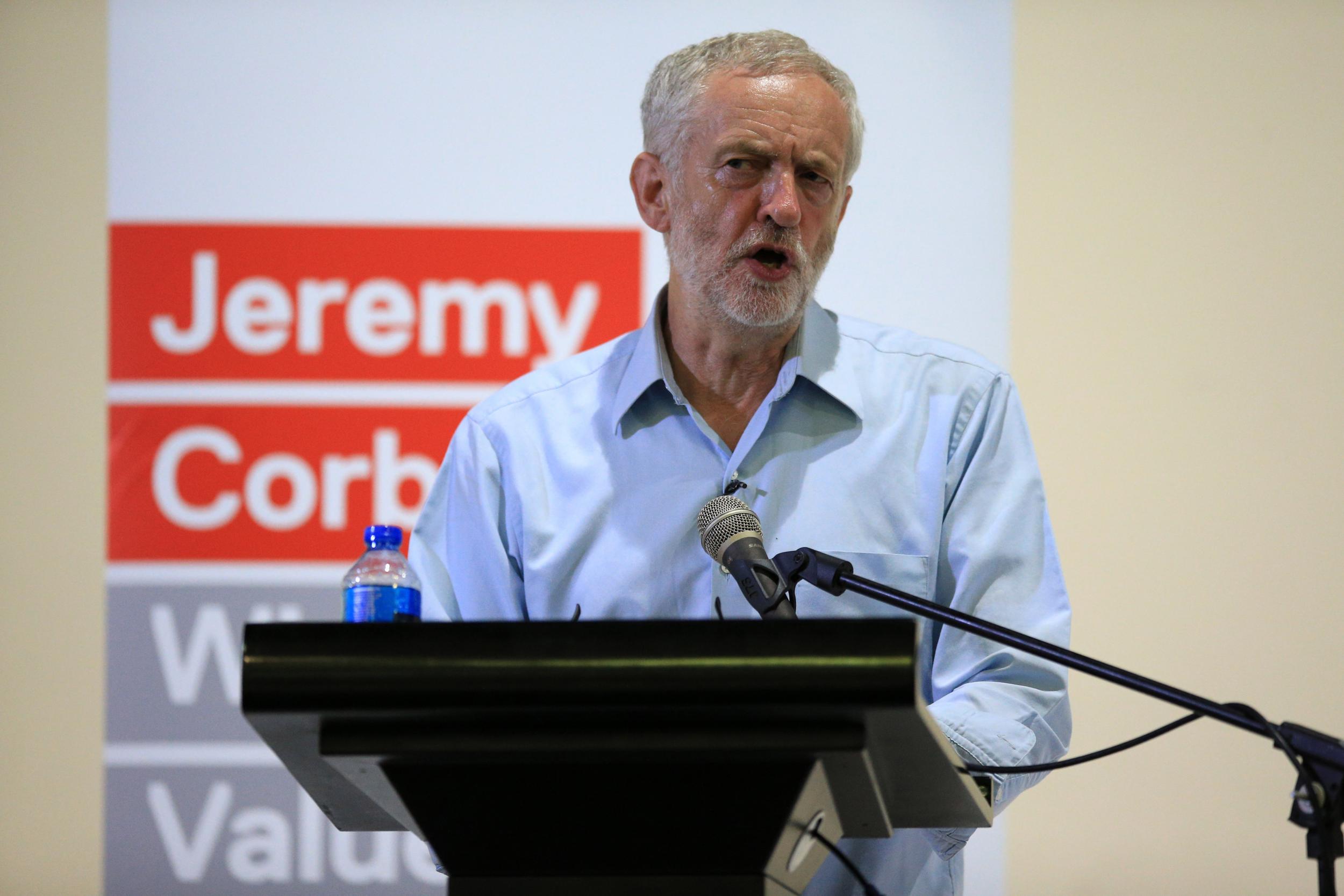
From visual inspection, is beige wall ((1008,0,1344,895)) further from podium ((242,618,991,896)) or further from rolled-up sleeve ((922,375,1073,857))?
podium ((242,618,991,896))

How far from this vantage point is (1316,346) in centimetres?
299

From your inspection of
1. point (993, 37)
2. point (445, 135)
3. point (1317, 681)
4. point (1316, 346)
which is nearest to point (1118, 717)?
point (1317, 681)

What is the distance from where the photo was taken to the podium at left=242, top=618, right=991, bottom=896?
37.2 inches

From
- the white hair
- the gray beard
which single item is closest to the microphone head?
the gray beard

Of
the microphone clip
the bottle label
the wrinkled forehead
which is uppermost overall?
the wrinkled forehead

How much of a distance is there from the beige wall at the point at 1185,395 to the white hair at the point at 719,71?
41.5 inches

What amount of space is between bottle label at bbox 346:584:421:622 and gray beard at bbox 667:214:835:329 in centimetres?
84

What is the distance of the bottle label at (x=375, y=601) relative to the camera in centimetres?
134

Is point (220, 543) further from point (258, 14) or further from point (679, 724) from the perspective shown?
point (679, 724)

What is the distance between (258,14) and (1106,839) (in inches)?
102

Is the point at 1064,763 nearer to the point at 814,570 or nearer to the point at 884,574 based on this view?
the point at 814,570

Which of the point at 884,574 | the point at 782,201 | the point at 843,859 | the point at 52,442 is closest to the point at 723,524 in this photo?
the point at 843,859

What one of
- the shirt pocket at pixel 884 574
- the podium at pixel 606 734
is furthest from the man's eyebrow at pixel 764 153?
the podium at pixel 606 734

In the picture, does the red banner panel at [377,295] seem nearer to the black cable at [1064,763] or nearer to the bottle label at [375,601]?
the bottle label at [375,601]
